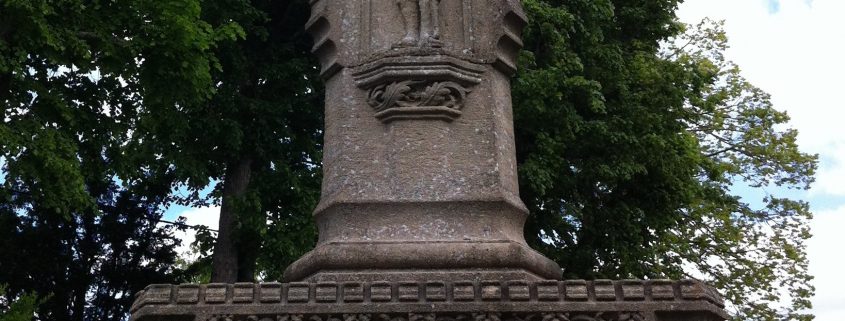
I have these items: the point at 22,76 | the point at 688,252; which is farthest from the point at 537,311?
the point at 688,252

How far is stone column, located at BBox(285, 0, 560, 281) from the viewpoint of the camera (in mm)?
4434

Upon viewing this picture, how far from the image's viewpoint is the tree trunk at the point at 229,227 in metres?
13.9

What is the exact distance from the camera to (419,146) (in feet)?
16.2

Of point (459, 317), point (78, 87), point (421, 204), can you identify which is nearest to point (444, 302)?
point (459, 317)

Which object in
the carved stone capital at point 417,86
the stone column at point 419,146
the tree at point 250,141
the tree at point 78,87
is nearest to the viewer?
the stone column at point 419,146

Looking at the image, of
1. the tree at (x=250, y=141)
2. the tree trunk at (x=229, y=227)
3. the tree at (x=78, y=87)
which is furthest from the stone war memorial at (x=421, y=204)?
the tree trunk at (x=229, y=227)

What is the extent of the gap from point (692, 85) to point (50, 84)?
442 inches

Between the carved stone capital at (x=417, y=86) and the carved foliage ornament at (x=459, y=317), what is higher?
the carved stone capital at (x=417, y=86)

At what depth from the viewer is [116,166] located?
1314 cm

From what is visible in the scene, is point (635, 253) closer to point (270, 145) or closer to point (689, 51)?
point (270, 145)

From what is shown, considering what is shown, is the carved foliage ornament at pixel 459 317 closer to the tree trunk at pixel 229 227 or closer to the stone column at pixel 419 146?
the stone column at pixel 419 146

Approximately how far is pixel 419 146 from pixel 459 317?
1372 millimetres

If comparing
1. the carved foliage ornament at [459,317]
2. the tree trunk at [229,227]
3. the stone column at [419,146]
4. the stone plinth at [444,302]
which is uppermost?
the tree trunk at [229,227]

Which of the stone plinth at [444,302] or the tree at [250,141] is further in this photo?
the tree at [250,141]
